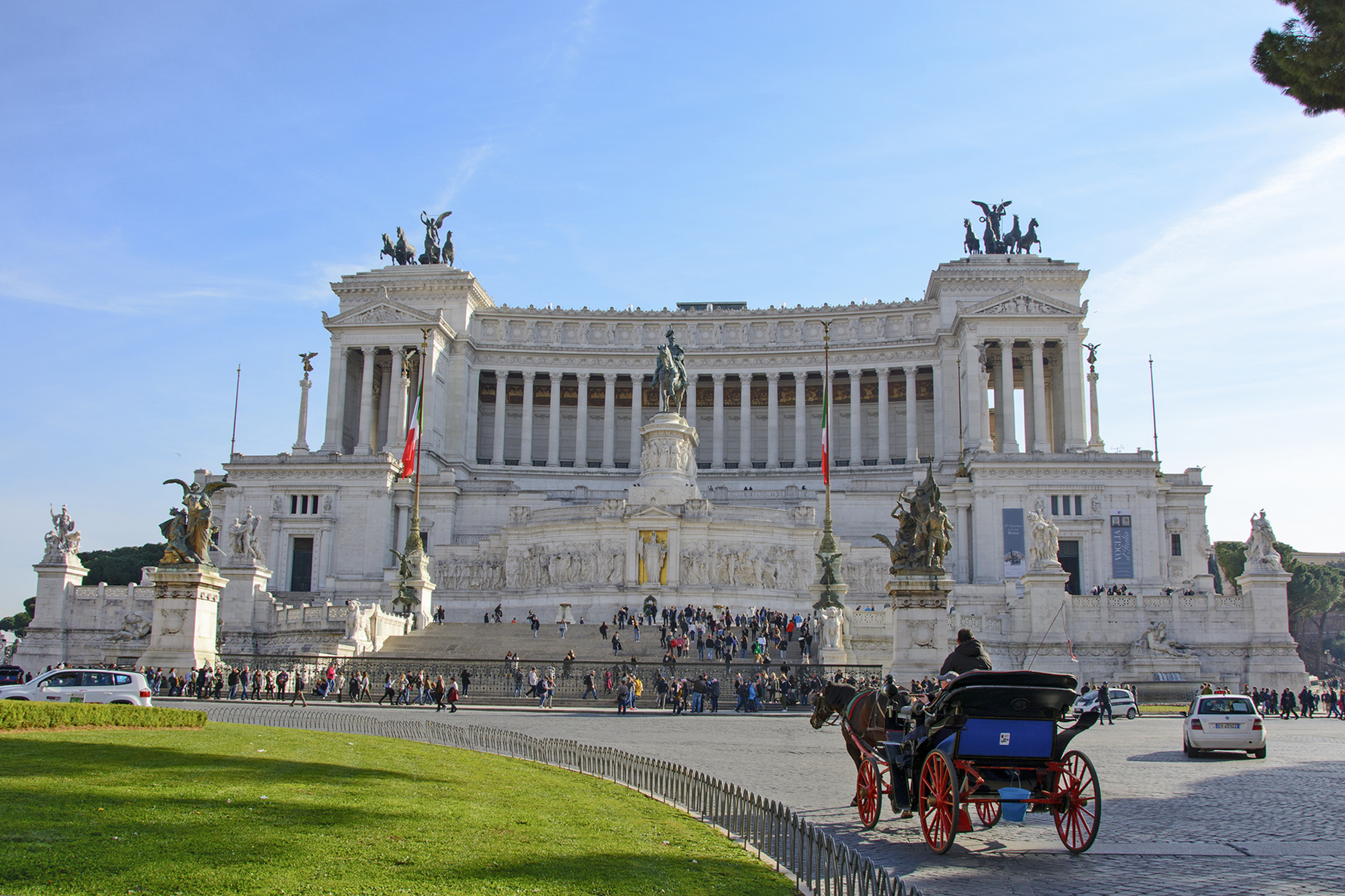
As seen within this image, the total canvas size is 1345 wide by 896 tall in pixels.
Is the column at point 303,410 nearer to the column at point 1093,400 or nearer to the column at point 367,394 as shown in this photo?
the column at point 367,394

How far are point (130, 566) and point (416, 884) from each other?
8940cm

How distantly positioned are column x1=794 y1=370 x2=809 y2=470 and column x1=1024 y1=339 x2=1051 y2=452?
58.7ft

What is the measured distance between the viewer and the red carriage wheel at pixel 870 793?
41.1 ft

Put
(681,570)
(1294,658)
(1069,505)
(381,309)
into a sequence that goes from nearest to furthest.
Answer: (1294,658) < (681,570) < (1069,505) < (381,309)

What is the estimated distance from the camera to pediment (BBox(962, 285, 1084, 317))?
263 feet

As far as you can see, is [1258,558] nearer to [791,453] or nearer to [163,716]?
[163,716]

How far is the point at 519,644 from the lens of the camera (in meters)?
46.2

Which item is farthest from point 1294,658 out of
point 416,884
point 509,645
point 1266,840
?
point 416,884

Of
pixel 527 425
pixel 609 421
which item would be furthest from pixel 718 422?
pixel 527 425

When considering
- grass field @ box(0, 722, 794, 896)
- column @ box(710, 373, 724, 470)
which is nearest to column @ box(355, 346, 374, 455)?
column @ box(710, 373, 724, 470)

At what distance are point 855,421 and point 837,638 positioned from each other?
49042mm

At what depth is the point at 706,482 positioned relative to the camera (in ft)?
285

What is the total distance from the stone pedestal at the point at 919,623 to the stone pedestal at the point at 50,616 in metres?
38.3

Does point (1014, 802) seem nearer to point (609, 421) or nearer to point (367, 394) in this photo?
point (367, 394)
